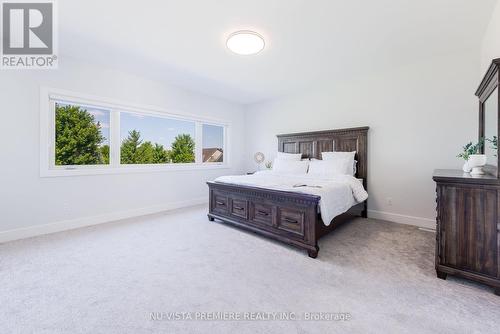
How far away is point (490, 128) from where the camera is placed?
2.30 metres

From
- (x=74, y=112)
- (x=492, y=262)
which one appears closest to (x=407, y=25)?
(x=492, y=262)

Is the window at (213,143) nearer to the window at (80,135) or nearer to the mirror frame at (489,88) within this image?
the window at (80,135)

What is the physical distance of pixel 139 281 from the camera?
1.88 metres

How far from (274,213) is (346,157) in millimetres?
1931

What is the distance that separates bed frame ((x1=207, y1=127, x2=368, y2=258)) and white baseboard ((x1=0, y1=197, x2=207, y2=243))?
129cm

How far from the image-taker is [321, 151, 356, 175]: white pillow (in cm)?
373

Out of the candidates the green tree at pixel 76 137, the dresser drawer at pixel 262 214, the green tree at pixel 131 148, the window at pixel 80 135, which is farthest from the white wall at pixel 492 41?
the green tree at pixel 76 137

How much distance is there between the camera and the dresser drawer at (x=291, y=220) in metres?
2.46

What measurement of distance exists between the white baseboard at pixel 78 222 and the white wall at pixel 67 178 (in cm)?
1

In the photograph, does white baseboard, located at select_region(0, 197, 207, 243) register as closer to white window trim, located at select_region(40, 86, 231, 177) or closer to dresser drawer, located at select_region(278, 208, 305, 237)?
white window trim, located at select_region(40, 86, 231, 177)

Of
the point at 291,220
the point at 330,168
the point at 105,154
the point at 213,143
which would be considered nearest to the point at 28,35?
the point at 105,154

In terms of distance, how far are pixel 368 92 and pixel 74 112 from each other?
490 centimetres

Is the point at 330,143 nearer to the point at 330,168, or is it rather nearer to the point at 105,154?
the point at 330,168

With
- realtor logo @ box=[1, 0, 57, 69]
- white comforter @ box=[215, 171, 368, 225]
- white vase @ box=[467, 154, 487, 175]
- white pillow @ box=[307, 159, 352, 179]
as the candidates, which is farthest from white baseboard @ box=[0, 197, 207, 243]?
white vase @ box=[467, 154, 487, 175]
